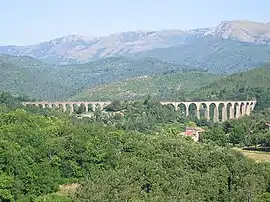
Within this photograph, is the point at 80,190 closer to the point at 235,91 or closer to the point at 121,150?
the point at 121,150

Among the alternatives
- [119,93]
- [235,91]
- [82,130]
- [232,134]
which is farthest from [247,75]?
[82,130]

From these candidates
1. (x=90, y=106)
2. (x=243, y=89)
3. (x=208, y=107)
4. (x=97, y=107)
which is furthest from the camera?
(x=243, y=89)

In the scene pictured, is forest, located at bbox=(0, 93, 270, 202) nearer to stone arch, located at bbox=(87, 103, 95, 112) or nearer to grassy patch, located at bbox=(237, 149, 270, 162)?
grassy patch, located at bbox=(237, 149, 270, 162)

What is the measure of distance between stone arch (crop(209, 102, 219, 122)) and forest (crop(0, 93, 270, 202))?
215ft

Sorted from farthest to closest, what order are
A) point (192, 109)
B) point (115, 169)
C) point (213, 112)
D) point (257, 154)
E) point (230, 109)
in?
point (192, 109) → point (213, 112) → point (230, 109) → point (257, 154) → point (115, 169)

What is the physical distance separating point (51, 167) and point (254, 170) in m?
17.1

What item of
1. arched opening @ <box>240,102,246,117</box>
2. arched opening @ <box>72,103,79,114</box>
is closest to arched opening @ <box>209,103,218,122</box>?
arched opening @ <box>240,102,246,117</box>

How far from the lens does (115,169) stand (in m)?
42.1

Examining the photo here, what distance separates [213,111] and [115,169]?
3289 inches

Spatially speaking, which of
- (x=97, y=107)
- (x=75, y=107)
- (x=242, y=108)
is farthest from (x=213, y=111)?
(x=75, y=107)

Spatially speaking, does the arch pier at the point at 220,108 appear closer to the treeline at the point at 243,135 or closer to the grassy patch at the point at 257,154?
the treeline at the point at 243,135

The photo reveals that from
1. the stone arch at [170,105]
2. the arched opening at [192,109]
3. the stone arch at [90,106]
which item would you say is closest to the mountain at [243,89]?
the arched opening at [192,109]

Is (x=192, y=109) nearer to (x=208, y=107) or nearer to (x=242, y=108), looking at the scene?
(x=208, y=107)

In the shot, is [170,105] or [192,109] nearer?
[170,105]
